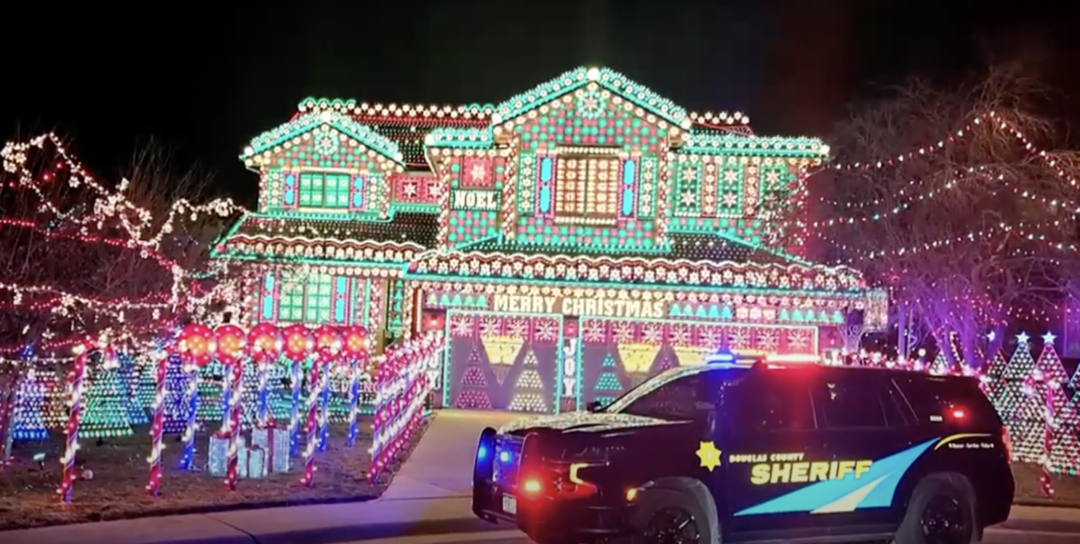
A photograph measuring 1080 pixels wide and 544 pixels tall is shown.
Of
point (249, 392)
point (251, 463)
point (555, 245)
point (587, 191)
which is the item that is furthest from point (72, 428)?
point (587, 191)

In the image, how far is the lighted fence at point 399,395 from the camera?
548 inches

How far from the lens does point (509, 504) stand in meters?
9.02

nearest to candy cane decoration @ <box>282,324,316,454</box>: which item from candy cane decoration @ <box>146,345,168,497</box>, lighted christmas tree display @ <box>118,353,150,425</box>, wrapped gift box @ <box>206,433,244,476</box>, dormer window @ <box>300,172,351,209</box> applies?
wrapped gift box @ <box>206,433,244,476</box>

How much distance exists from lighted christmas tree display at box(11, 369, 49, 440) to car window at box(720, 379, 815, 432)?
11586 mm

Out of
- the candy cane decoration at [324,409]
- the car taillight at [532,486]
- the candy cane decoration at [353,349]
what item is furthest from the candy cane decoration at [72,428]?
the car taillight at [532,486]

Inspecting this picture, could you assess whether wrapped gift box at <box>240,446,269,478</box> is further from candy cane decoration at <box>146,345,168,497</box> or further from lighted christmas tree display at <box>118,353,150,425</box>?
lighted christmas tree display at <box>118,353,150,425</box>

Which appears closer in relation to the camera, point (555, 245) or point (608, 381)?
point (555, 245)

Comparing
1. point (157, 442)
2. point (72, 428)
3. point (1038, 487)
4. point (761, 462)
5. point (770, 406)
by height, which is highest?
point (770, 406)

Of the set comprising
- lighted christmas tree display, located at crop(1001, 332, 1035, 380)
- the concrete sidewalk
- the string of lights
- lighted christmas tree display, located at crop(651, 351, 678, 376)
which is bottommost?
the concrete sidewalk

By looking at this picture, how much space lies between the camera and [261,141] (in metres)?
24.8

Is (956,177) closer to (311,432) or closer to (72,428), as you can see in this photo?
(311,432)

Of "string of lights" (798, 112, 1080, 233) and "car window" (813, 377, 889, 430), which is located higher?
"string of lights" (798, 112, 1080, 233)

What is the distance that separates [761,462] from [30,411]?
480 inches

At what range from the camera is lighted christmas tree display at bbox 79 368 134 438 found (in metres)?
16.7
